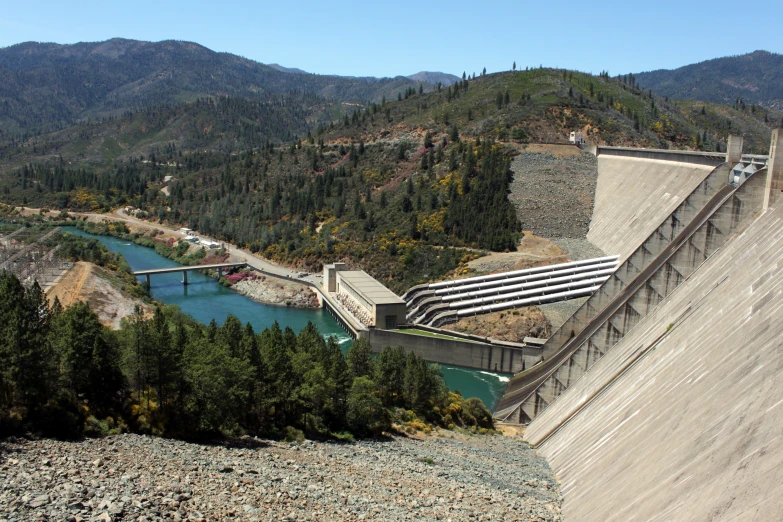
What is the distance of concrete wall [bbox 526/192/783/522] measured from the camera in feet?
54.4

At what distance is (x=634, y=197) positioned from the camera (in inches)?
2913

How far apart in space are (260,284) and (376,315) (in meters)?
31.0

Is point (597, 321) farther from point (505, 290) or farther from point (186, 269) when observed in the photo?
point (186, 269)

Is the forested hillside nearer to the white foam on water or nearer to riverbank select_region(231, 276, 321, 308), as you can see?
riverbank select_region(231, 276, 321, 308)

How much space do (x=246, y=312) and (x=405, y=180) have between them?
123ft

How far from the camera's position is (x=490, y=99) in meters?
130

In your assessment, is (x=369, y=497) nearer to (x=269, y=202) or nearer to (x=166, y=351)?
(x=166, y=351)

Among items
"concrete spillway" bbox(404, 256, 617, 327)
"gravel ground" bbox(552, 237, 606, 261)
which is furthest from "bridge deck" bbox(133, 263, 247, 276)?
"gravel ground" bbox(552, 237, 606, 261)

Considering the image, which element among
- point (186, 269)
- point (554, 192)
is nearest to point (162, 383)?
point (554, 192)

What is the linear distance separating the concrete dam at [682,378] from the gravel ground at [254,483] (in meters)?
2.95

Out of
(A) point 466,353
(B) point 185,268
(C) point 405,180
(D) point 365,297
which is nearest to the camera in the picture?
(A) point 466,353

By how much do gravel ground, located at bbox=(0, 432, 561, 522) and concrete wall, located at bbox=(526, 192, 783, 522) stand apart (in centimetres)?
249

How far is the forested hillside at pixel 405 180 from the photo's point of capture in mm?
89188

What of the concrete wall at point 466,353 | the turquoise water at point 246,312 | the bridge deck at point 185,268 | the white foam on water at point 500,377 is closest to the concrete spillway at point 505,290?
the concrete wall at point 466,353
